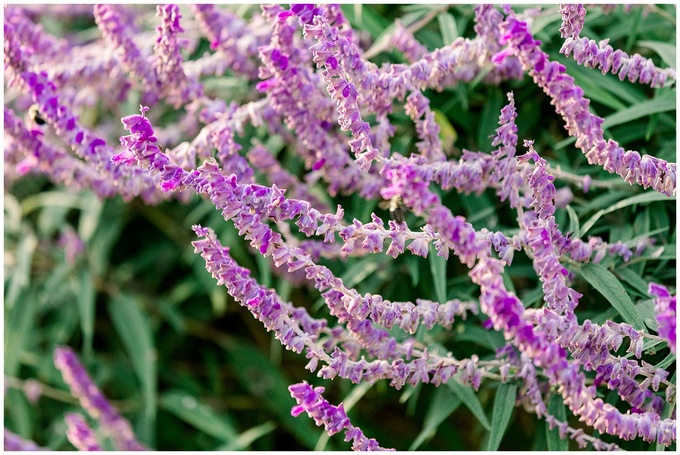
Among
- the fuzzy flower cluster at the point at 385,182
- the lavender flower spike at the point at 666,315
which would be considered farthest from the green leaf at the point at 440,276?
the lavender flower spike at the point at 666,315

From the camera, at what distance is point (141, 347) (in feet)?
4.65

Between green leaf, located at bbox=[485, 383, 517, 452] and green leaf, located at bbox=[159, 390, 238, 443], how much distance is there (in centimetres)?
63

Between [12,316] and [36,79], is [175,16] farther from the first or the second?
[12,316]

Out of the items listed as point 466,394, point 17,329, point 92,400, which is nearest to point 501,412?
point 466,394

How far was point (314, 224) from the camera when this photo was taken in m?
0.68

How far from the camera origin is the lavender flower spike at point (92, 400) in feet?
4.03

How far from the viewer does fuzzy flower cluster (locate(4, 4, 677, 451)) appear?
2.10ft

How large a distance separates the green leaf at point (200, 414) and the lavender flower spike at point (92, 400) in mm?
133

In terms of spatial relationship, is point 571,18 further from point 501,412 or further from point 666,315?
point 501,412

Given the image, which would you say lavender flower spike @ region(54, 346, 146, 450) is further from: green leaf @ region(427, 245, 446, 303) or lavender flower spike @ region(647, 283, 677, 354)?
lavender flower spike @ region(647, 283, 677, 354)

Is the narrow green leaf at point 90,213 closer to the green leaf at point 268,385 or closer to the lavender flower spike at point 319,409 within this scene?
the green leaf at point 268,385

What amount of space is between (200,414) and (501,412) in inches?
28.2

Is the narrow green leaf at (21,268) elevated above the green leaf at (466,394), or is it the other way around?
the narrow green leaf at (21,268)

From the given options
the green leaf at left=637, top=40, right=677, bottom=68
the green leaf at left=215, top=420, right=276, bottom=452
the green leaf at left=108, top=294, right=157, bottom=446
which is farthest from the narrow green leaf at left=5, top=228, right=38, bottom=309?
the green leaf at left=637, top=40, right=677, bottom=68
